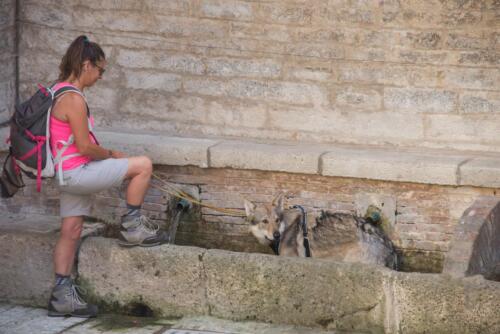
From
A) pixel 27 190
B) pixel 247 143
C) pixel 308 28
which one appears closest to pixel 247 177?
pixel 247 143

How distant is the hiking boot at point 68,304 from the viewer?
7.03 metres

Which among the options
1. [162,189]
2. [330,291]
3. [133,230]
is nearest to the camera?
[330,291]

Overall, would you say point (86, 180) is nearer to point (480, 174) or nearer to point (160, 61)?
point (160, 61)

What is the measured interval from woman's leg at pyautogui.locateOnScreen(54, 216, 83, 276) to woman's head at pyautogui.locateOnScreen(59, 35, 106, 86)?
1.01 m

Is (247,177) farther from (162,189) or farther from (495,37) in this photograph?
(495,37)

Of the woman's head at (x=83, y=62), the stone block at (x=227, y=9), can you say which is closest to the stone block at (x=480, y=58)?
the stone block at (x=227, y=9)

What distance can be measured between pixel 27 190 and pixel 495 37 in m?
4.24

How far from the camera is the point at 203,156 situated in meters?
8.49

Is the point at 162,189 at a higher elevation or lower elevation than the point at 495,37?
lower

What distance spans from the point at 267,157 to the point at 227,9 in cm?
140

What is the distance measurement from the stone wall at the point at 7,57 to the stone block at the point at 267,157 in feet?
6.45

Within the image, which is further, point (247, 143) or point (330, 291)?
point (247, 143)

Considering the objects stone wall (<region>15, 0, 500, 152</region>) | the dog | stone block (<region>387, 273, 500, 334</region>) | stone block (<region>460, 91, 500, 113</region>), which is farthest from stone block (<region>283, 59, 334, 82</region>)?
stone block (<region>387, 273, 500, 334</region>)

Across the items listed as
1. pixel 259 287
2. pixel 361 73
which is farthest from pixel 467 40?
pixel 259 287
